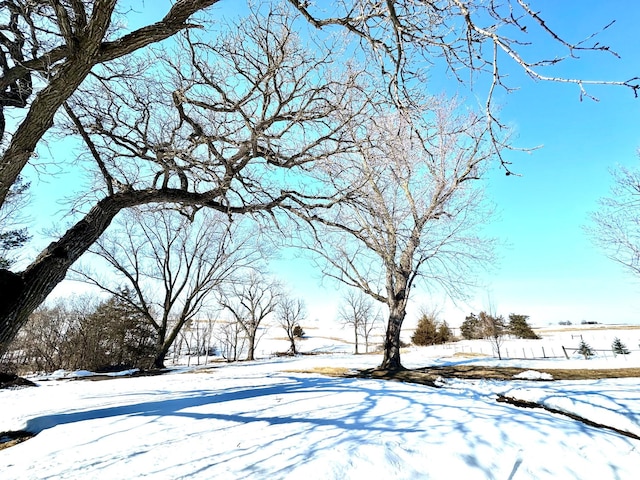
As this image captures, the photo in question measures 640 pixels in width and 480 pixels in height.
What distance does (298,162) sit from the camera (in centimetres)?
508

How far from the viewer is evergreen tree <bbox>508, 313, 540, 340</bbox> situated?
3047 cm

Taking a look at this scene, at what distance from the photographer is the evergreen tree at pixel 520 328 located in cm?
3047

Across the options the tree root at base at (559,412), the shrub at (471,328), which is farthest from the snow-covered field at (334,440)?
the shrub at (471,328)

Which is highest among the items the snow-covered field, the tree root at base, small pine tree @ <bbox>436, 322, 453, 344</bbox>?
small pine tree @ <bbox>436, 322, 453, 344</bbox>

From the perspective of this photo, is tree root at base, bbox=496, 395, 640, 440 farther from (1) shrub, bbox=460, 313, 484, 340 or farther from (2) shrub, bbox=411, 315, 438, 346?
(1) shrub, bbox=460, 313, 484, 340

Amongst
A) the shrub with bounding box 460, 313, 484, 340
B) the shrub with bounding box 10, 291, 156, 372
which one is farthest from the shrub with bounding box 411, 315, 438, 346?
the shrub with bounding box 10, 291, 156, 372

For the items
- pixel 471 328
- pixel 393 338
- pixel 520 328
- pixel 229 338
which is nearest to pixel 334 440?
pixel 393 338

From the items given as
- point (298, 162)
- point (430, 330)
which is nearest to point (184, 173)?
point (298, 162)

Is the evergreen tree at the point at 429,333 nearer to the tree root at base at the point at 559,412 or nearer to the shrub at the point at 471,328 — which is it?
the shrub at the point at 471,328

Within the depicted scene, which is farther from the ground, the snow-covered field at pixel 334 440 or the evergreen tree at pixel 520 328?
the evergreen tree at pixel 520 328

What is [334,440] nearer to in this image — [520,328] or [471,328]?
[520,328]

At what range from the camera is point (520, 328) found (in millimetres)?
30734

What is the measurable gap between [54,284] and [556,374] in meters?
12.0

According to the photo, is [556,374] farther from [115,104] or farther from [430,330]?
[430,330]
